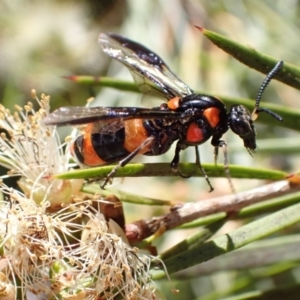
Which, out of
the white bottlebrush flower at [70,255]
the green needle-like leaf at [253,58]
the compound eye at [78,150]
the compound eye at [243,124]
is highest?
the green needle-like leaf at [253,58]

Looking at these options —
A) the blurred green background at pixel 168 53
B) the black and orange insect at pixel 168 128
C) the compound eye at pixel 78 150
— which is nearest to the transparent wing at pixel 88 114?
the black and orange insect at pixel 168 128

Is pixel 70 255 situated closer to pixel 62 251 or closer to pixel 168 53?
pixel 62 251

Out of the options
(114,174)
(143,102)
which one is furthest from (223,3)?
(114,174)

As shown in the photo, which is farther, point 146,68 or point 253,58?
point 146,68

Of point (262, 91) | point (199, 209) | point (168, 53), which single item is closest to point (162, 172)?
point (199, 209)

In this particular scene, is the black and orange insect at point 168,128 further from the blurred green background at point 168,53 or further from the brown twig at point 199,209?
the blurred green background at point 168,53

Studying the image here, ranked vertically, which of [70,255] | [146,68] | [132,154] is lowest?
[70,255]

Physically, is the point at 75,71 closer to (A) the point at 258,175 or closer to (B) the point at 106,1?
(B) the point at 106,1
